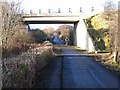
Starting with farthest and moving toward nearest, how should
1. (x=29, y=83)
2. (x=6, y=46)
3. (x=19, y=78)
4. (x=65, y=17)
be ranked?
(x=65, y=17) < (x=6, y=46) < (x=29, y=83) < (x=19, y=78)

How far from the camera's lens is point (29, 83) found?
511 inches

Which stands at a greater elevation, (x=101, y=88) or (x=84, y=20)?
(x=84, y=20)

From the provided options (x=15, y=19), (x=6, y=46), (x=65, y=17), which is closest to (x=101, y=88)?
(x=6, y=46)

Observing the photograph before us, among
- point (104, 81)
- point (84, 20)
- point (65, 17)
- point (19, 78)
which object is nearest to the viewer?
point (19, 78)

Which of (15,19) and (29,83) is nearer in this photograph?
(29,83)

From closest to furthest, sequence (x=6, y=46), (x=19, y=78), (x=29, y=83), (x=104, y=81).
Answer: (x=19, y=78) < (x=29, y=83) < (x=104, y=81) < (x=6, y=46)

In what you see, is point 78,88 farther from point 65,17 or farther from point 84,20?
point 65,17

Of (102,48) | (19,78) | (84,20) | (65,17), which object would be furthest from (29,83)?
(65,17)

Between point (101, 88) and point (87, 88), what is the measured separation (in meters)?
0.71

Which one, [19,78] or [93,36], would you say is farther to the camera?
[93,36]

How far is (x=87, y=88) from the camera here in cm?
1653

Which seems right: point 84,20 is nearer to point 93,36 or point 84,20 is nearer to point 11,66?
point 93,36

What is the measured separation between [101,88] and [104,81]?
277cm

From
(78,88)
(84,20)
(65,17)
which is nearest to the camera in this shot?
(78,88)
